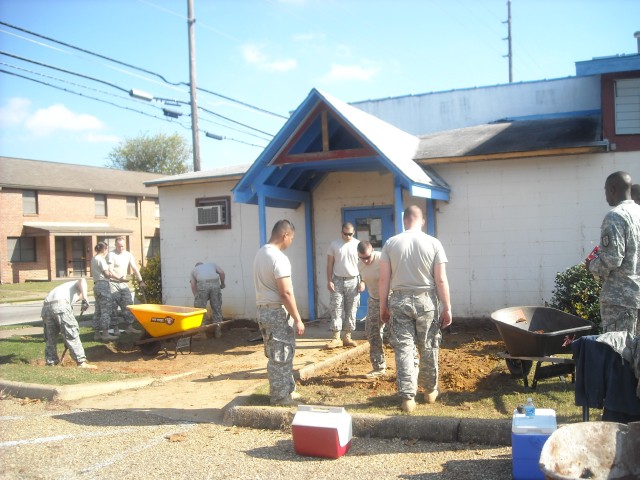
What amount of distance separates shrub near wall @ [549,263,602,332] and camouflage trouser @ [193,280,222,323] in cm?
637

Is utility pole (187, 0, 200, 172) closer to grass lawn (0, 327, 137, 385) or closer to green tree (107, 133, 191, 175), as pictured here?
grass lawn (0, 327, 137, 385)

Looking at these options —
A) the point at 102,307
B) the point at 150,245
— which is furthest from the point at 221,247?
the point at 150,245

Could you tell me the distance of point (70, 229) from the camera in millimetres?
35312

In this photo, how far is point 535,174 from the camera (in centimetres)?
1092

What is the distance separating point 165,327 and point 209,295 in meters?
2.05

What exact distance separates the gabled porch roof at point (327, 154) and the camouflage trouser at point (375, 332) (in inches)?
104

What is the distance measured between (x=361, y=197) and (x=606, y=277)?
7.36 metres

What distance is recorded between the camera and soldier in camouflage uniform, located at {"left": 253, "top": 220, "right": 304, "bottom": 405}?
254 inches

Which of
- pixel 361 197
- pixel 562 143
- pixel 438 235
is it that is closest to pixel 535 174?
pixel 562 143

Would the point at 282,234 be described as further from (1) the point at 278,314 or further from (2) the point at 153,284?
(2) the point at 153,284

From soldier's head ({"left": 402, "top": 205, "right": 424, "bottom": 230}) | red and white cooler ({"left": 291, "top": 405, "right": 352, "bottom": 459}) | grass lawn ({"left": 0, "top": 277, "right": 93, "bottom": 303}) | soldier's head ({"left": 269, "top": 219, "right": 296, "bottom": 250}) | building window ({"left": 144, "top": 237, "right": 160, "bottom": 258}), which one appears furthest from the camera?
building window ({"left": 144, "top": 237, "right": 160, "bottom": 258})

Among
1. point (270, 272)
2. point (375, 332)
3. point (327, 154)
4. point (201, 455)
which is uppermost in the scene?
point (327, 154)

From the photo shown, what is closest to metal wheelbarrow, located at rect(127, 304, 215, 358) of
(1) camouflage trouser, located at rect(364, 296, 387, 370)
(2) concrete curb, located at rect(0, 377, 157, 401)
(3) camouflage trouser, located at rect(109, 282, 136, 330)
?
(2) concrete curb, located at rect(0, 377, 157, 401)

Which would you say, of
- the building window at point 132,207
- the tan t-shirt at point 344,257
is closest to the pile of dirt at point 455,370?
the tan t-shirt at point 344,257
